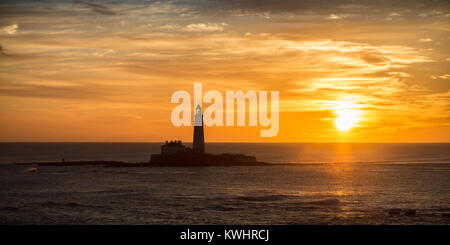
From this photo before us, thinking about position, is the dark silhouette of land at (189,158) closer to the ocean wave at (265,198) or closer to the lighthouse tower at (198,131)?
the lighthouse tower at (198,131)

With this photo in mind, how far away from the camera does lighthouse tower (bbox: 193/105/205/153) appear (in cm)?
10075

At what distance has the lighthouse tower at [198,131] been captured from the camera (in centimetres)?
10075

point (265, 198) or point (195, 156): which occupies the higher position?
point (195, 156)

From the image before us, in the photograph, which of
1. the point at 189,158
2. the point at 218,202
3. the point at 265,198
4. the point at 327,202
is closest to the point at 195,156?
Answer: the point at 189,158

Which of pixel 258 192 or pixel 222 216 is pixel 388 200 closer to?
pixel 258 192

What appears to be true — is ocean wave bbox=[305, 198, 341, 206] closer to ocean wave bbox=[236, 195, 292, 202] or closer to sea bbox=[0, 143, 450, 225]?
sea bbox=[0, 143, 450, 225]

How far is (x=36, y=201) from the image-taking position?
160ft

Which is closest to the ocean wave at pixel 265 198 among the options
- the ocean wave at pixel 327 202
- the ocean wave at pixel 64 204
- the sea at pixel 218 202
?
the sea at pixel 218 202

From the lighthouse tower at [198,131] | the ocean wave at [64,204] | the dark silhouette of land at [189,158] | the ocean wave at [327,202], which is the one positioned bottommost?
the ocean wave at [64,204]

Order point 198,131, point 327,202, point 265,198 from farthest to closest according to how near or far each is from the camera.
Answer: point 198,131
point 265,198
point 327,202

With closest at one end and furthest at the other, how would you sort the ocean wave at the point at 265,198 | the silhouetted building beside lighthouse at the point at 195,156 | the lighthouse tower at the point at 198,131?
the ocean wave at the point at 265,198
the lighthouse tower at the point at 198,131
the silhouetted building beside lighthouse at the point at 195,156

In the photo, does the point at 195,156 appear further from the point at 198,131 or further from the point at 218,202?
the point at 218,202


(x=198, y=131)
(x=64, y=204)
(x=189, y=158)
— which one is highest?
(x=198, y=131)

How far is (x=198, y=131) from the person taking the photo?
104m
